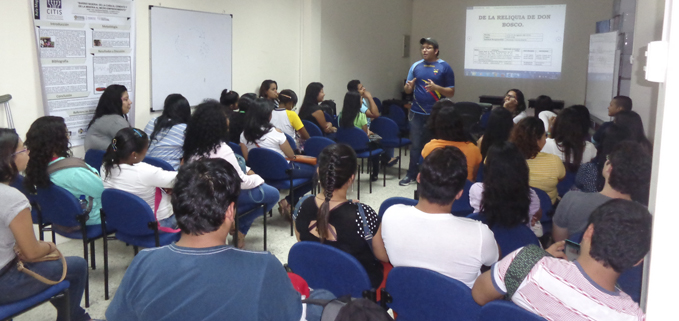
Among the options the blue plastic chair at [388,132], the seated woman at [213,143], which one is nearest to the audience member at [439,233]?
the seated woman at [213,143]

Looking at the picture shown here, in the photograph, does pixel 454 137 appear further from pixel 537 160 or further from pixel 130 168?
pixel 130 168

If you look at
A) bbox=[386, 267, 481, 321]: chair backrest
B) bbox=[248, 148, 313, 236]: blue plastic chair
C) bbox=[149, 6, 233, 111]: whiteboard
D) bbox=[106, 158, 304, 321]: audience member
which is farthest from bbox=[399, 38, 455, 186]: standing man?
bbox=[106, 158, 304, 321]: audience member

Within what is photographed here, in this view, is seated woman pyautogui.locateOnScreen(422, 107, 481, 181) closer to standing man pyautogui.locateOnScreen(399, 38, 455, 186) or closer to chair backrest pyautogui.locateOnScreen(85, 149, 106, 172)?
standing man pyautogui.locateOnScreen(399, 38, 455, 186)

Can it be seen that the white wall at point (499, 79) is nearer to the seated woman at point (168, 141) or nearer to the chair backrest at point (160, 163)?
the seated woman at point (168, 141)

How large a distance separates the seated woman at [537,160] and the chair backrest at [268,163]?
1.79 meters

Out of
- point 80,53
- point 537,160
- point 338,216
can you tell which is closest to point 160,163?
point 80,53

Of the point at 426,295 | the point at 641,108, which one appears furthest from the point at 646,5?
the point at 426,295

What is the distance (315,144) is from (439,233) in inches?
118

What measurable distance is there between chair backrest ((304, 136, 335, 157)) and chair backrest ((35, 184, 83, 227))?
232 centimetres

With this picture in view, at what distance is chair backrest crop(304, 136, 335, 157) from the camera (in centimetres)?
481

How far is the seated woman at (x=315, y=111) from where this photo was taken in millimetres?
5656

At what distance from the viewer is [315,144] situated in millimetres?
4844

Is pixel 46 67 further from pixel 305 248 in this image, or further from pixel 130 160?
pixel 305 248

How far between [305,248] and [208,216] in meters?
0.71
